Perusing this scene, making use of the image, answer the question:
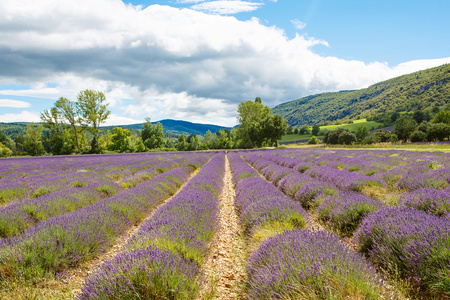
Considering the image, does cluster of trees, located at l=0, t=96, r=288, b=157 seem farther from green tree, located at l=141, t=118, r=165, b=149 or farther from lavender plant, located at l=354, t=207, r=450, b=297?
lavender plant, located at l=354, t=207, r=450, b=297

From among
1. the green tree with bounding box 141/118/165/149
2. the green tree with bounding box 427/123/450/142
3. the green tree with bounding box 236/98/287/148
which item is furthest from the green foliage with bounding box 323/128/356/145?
the green tree with bounding box 141/118/165/149

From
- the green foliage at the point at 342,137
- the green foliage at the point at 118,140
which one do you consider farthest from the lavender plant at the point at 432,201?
the green foliage at the point at 342,137

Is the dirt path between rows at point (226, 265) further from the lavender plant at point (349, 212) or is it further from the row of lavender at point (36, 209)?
the row of lavender at point (36, 209)

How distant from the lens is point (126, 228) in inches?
183

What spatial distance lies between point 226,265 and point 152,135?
6387cm

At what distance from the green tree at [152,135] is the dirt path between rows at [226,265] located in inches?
2390

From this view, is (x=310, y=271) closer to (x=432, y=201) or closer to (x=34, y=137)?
(x=432, y=201)

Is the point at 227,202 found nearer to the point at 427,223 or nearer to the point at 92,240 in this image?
the point at 92,240

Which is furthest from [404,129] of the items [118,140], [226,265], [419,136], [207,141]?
[118,140]

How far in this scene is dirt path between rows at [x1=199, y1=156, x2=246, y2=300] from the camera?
2.68m

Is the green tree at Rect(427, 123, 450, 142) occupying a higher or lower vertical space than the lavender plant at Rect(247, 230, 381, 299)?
higher

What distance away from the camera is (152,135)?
63531 millimetres

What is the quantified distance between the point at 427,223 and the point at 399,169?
20.7ft

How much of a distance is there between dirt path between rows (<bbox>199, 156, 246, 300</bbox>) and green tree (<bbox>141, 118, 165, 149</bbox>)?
60.7 metres
